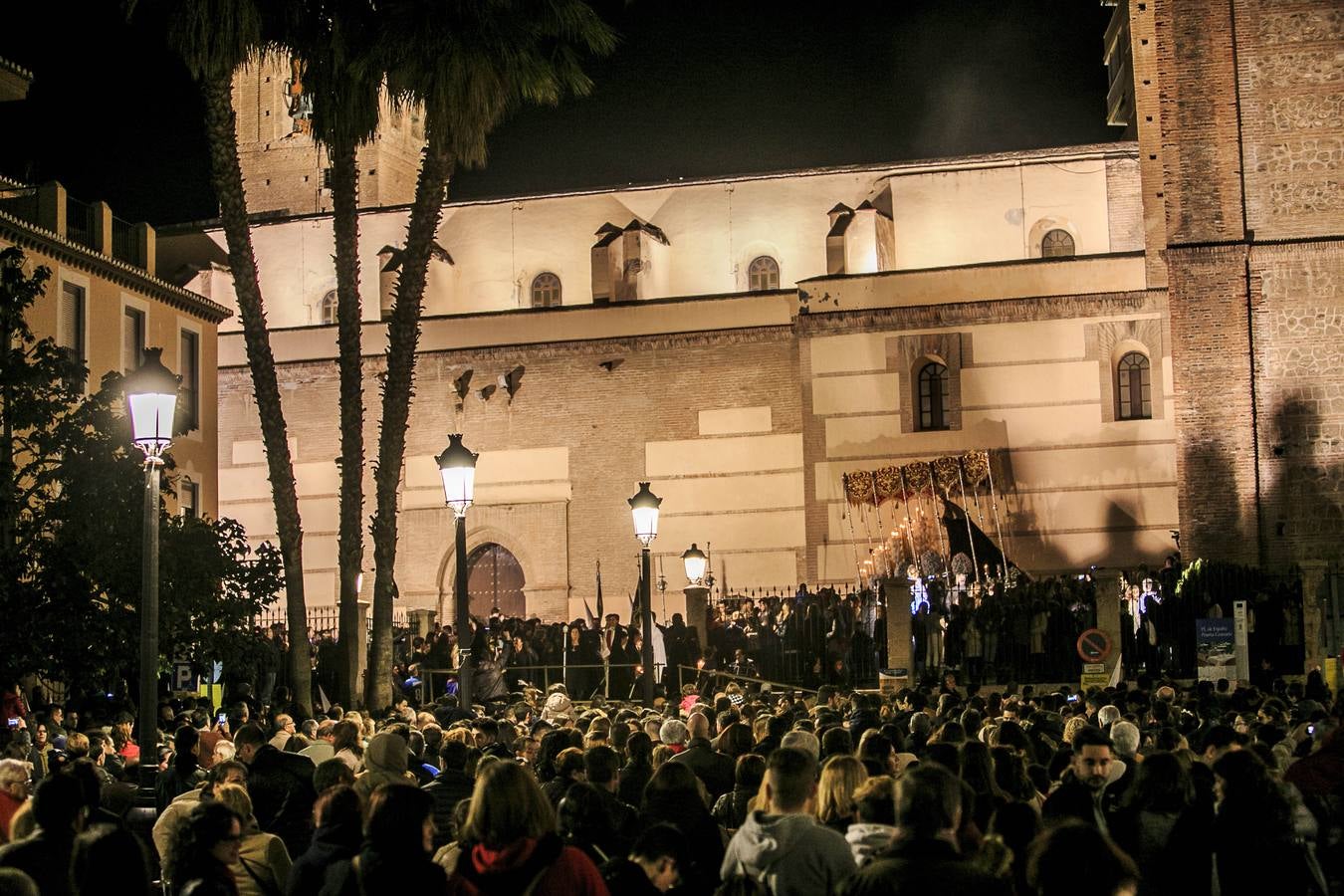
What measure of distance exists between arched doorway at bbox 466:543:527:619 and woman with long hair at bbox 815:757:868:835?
3311 centimetres

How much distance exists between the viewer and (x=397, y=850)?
6.25 m

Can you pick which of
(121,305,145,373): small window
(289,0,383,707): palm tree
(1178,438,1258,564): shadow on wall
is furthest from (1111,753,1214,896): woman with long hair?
(121,305,145,373): small window

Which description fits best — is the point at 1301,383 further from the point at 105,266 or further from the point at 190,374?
the point at 190,374

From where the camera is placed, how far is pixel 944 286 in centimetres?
3819

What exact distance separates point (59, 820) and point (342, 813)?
1.09 meters

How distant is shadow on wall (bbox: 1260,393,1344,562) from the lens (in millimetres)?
30344

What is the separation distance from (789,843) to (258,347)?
15.8 metres

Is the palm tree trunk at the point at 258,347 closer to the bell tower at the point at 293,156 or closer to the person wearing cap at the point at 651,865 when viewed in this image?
the person wearing cap at the point at 651,865

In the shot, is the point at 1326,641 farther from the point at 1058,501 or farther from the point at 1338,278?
the point at 1058,501

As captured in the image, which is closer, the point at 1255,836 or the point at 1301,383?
the point at 1255,836

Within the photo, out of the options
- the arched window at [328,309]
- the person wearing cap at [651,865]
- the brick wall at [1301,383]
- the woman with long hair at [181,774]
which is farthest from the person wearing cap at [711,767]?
the arched window at [328,309]

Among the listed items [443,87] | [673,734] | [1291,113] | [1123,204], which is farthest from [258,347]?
[1123,204]

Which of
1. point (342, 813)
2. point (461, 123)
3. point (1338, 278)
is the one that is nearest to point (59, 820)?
point (342, 813)

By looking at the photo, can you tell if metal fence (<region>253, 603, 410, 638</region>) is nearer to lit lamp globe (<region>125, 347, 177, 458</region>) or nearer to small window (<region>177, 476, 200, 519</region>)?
small window (<region>177, 476, 200, 519</region>)
